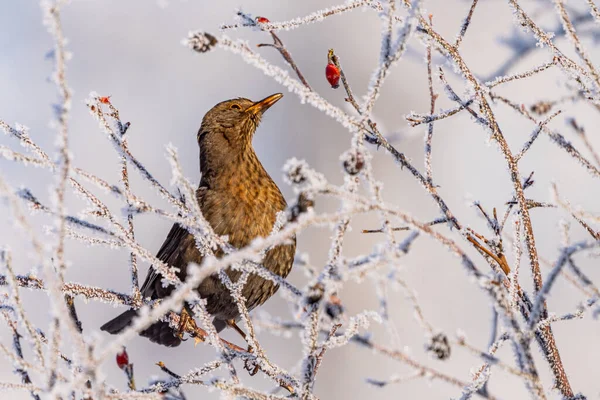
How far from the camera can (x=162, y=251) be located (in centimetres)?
481

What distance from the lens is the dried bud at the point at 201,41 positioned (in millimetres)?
1671

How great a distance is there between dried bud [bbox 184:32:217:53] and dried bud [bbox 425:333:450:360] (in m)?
0.90

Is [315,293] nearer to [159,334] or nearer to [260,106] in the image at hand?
[159,334]

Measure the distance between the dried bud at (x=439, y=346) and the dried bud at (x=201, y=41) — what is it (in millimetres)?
898

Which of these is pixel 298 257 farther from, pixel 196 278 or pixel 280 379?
pixel 280 379

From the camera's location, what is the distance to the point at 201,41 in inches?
66.0

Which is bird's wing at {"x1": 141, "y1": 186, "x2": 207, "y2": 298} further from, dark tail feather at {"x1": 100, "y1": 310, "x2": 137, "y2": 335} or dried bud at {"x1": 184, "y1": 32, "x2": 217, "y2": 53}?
dried bud at {"x1": 184, "y1": 32, "x2": 217, "y2": 53}

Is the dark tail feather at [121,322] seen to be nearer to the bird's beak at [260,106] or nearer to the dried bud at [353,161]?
the bird's beak at [260,106]

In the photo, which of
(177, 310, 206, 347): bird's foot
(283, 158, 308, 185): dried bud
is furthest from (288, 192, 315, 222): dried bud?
(177, 310, 206, 347): bird's foot

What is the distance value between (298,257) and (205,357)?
1011 centimetres

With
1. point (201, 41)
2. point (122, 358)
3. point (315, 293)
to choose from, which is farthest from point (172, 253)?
point (315, 293)

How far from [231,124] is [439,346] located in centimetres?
420

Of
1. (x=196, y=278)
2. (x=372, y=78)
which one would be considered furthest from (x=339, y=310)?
(x=372, y=78)

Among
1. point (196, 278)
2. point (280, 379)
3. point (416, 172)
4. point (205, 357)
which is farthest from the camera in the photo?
point (205, 357)
